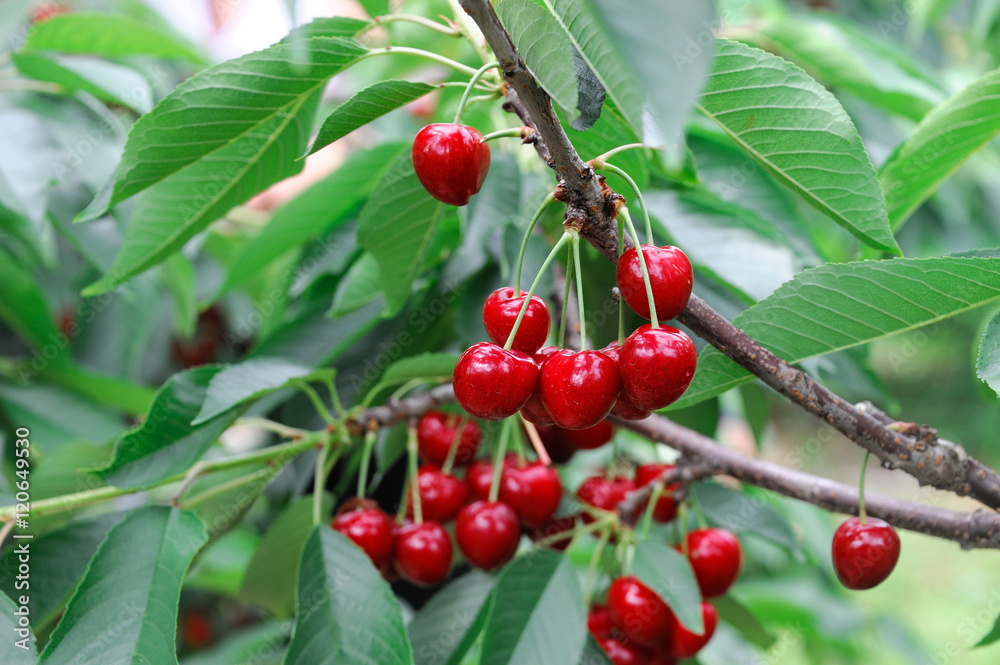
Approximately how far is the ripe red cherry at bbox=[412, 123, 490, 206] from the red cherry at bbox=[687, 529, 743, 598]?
568 millimetres

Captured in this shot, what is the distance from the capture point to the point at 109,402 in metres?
1.36

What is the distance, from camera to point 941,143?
0.80 m

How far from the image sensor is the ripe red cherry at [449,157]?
543mm

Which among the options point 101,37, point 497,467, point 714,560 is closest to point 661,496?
point 714,560

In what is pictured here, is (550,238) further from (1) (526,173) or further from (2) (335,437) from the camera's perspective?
(2) (335,437)

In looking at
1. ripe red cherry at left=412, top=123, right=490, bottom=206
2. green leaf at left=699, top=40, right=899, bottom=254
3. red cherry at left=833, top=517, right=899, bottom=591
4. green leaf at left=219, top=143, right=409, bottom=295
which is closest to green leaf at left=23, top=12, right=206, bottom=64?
green leaf at left=219, top=143, right=409, bottom=295

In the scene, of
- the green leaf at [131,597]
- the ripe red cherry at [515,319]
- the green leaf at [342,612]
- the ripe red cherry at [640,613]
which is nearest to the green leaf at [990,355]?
the ripe red cherry at [515,319]

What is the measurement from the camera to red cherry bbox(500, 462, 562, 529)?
92 centimetres

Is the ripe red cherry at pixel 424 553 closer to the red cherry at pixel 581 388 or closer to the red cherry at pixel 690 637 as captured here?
the red cherry at pixel 690 637

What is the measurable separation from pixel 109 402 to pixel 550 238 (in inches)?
34.9

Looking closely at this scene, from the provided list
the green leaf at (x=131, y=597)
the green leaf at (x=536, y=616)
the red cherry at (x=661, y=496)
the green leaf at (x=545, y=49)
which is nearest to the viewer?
the green leaf at (x=545, y=49)

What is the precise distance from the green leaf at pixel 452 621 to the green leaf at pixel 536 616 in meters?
0.07

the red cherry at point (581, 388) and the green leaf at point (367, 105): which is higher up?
the green leaf at point (367, 105)

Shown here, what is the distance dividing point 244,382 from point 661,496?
21.4 inches
